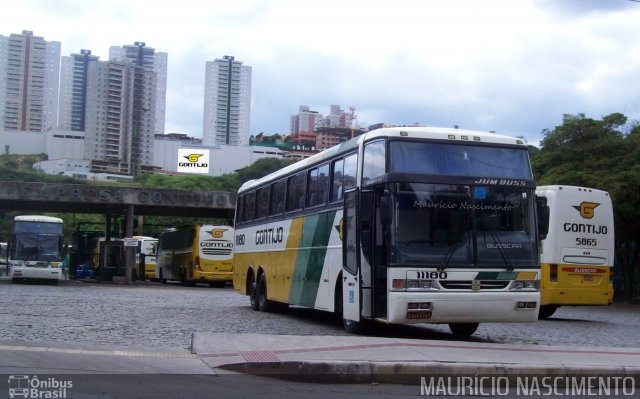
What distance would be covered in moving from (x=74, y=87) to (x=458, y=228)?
370ft

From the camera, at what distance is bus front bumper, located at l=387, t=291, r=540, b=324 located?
1231 cm

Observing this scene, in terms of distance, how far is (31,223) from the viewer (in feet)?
124

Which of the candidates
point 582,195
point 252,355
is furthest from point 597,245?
point 252,355

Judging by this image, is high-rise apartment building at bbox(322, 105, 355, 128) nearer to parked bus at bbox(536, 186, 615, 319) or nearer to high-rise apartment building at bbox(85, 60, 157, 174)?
parked bus at bbox(536, 186, 615, 319)

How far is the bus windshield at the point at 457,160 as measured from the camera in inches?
509

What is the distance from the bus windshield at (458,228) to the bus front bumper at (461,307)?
499mm

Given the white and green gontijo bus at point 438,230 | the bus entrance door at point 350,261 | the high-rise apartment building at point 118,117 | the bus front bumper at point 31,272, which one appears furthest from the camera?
the high-rise apartment building at point 118,117

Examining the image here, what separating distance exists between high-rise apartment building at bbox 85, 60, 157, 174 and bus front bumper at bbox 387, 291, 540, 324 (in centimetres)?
9411

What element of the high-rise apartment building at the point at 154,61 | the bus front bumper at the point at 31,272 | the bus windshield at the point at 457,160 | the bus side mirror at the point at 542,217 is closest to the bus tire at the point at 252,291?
the bus windshield at the point at 457,160

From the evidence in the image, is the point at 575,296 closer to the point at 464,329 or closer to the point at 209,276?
the point at 464,329

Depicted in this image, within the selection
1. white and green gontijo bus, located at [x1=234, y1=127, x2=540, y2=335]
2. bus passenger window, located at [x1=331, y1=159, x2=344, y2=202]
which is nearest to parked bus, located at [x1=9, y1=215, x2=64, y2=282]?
bus passenger window, located at [x1=331, y1=159, x2=344, y2=202]

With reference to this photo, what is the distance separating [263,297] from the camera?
67.5ft

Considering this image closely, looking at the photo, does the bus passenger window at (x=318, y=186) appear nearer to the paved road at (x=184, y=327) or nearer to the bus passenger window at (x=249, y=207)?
the paved road at (x=184, y=327)

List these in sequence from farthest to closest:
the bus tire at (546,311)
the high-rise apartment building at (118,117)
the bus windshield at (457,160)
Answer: the high-rise apartment building at (118,117)
the bus tire at (546,311)
the bus windshield at (457,160)
